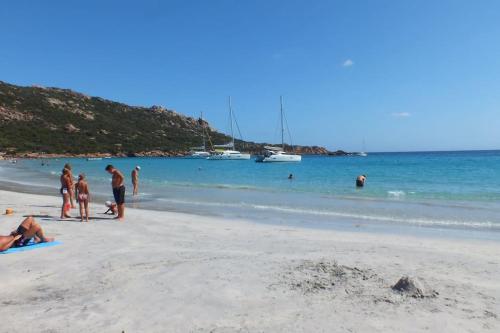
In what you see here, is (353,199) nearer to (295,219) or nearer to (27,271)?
(295,219)

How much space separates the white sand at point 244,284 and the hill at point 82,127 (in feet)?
304

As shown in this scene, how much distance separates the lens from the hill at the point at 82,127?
100 meters

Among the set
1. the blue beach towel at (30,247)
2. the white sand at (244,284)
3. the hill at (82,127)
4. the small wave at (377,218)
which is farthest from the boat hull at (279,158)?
the blue beach towel at (30,247)

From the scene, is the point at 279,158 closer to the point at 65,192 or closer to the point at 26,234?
the point at 65,192

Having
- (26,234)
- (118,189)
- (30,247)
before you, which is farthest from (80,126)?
(30,247)

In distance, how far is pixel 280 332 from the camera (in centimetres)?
461

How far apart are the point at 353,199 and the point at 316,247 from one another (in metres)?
11.9

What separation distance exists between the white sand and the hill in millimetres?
92598

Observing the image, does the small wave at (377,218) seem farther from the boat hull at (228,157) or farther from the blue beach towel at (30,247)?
the boat hull at (228,157)

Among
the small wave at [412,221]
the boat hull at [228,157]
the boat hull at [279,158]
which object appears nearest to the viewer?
the small wave at [412,221]

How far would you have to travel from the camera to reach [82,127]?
11925cm

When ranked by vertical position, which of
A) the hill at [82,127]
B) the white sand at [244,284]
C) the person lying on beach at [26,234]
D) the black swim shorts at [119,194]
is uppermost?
the hill at [82,127]

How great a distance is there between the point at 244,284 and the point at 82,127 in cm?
12333

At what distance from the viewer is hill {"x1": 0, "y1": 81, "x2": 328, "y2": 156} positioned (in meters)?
100
